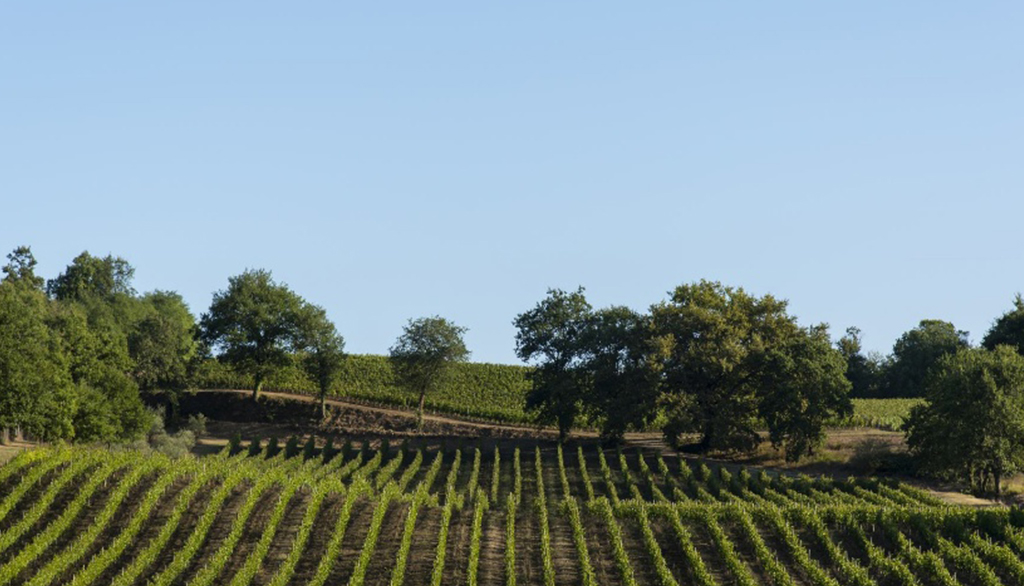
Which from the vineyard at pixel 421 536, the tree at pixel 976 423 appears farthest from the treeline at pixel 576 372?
the vineyard at pixel 421 536

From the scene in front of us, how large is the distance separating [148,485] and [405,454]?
1117 inches

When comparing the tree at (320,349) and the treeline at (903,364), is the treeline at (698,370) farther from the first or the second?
the treeline at (903,364)

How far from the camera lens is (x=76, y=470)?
55.3 metres

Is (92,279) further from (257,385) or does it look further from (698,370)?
(698,370)

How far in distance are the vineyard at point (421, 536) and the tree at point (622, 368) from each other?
20.2 meters

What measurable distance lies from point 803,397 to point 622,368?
42.5 ft

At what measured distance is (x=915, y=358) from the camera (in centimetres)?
12544

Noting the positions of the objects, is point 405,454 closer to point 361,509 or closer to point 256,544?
point 361,509

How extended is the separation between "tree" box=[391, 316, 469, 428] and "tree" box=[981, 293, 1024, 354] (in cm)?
4001

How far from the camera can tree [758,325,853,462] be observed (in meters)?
78.1

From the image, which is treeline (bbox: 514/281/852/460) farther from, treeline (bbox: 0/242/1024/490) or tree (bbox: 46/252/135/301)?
tree (bbox: 46/252/135/301)

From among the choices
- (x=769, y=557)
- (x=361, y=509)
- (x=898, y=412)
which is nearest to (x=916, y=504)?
(x=769, y=557)

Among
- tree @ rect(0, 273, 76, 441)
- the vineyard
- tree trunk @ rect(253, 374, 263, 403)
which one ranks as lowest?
the vineyard

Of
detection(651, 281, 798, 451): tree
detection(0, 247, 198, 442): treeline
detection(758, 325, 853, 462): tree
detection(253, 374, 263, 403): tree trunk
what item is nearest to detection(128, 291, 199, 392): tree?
detection(0, 247, 198, 442): treeline
